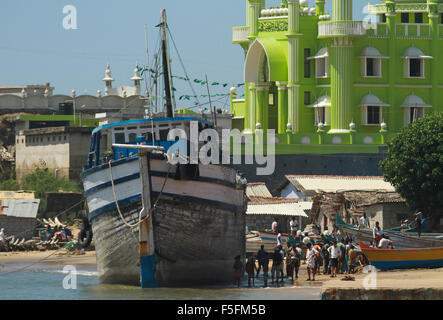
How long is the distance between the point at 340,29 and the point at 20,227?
24.0 meters

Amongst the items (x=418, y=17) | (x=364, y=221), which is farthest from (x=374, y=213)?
(x=418, y=17)

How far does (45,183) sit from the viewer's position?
65.6 m

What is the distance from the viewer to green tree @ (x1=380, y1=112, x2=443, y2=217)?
5037 cm

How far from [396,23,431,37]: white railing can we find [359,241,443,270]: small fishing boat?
34433mm

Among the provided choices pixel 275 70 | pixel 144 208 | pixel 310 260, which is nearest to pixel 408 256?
pixel 310 260

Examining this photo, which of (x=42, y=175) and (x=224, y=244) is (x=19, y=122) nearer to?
(x=42, y=175)

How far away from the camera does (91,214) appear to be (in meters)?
38.7

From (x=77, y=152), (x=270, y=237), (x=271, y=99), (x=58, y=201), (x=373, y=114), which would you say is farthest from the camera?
(x=271, y=99)

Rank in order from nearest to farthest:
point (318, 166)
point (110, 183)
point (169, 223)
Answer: point (169, 223) → point (110, 183) → point (318, 166)

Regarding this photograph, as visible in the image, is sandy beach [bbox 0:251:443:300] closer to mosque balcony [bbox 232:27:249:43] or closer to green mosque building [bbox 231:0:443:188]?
green mosque building [bbox 231:0:443:188]

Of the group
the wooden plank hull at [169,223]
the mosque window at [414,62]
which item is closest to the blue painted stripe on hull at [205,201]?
the wooden plank hull at [169,223]

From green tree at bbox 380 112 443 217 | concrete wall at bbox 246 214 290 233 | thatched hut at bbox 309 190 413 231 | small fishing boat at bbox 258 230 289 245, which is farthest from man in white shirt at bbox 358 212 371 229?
concrete wall at bbox 246 214 290 233

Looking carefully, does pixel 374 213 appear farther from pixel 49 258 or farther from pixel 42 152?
pixel 42 152

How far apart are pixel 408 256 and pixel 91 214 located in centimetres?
1091
